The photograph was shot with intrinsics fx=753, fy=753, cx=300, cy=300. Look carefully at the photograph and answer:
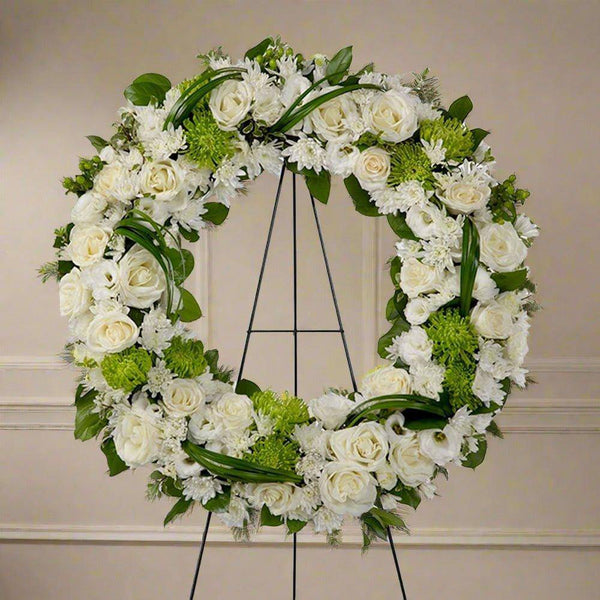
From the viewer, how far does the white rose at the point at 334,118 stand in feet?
5.21

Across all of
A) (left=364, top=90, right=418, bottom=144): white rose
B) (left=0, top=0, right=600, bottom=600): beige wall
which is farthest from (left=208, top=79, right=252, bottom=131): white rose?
(left=0, top=0, right=600, bottom=600): beige wall

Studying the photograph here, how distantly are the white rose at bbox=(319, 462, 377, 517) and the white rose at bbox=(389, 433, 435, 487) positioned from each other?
0.22ft

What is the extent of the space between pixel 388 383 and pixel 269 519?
37 centimetres

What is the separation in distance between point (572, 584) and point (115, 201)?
2.27 metres

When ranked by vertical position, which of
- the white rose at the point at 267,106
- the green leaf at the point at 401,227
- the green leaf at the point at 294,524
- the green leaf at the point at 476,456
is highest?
the white rose at the point at 267,106

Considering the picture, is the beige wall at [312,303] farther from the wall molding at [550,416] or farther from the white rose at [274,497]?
the white rose at [274,497]

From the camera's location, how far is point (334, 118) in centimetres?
159

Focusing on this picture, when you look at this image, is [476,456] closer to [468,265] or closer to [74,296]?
[468,265]

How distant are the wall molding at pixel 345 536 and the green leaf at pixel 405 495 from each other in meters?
1.29

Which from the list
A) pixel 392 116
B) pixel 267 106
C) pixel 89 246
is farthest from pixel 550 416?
pixel 89 246

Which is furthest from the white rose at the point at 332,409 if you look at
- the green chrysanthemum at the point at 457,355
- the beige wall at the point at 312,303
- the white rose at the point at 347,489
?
the beige wall at the point at 312,303

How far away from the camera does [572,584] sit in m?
2.84

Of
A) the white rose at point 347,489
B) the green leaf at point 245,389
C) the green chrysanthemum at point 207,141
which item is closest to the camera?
the white rose at point 347,489

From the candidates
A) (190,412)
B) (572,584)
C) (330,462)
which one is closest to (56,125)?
(190,412)
